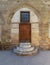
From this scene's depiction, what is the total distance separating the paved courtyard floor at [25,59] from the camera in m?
10.2

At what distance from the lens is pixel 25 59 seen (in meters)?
11.0

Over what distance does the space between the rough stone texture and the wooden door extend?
357 millimetres

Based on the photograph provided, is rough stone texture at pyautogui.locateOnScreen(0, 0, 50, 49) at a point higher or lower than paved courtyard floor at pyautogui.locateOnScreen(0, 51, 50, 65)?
higher

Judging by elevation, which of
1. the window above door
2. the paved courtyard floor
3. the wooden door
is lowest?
the paved courtyard floor

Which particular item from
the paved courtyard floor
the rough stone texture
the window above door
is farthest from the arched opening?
the paved courtyard floor

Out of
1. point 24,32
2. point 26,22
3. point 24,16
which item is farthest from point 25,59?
point 24,16

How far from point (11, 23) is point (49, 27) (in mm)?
2804

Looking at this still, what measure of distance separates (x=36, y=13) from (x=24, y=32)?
1659mm

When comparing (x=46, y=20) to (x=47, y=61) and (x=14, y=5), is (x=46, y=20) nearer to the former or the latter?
(x=14, y=5)

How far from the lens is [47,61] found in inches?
415

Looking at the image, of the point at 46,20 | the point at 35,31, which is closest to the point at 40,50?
the point at 35,31

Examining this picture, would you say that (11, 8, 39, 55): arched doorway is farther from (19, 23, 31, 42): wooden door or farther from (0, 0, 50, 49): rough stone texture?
(0, 0, 50, 49): rough stone texture

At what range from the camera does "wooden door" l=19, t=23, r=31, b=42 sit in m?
13.2

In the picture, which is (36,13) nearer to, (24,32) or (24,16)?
(24,16)
